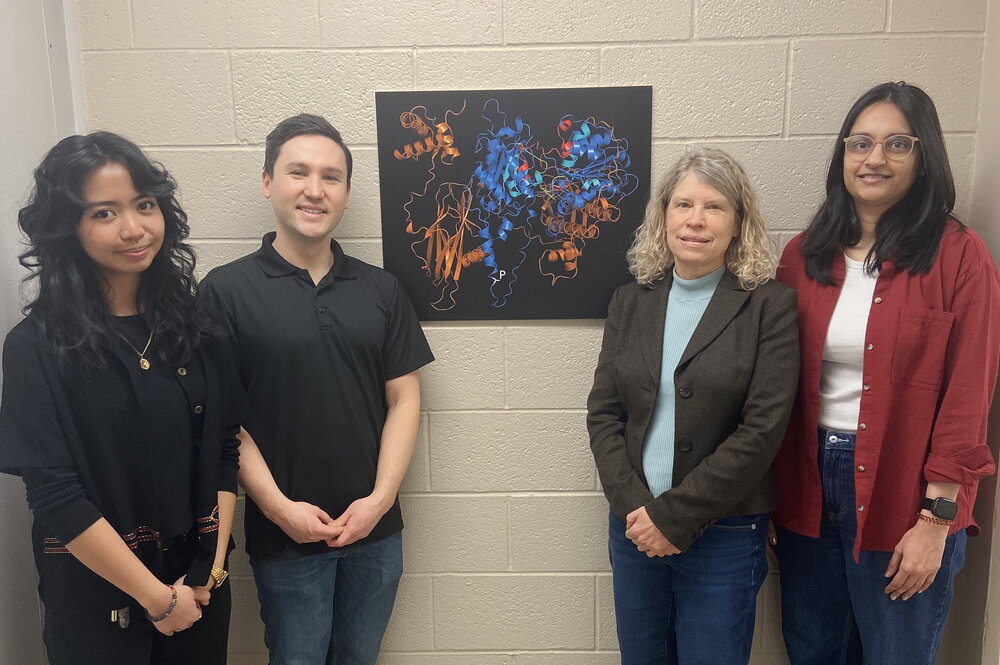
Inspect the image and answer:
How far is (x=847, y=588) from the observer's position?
1.61m

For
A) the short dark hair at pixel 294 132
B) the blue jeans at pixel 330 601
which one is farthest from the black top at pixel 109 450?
the short dark hair at pixel 294 132

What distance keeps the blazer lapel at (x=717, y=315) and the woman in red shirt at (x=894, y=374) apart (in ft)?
0.65

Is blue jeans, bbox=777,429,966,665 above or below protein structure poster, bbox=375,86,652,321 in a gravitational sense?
below

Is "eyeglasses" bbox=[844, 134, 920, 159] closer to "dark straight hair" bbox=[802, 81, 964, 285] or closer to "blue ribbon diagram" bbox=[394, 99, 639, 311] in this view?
"dark straight hair" bbox=[802, 81, 964, 285]

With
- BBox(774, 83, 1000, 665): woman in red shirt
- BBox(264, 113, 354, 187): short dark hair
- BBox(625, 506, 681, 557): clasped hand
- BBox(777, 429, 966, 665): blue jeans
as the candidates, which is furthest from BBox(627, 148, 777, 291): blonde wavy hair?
BBox(264, 113, 354, 187): short dark hair

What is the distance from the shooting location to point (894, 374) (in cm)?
145

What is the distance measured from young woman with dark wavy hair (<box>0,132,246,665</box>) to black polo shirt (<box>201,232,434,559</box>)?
6.0 inches

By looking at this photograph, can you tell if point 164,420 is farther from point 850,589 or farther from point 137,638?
point 850,589

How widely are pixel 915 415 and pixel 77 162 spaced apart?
1833mm

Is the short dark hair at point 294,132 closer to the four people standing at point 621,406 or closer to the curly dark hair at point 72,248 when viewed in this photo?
the four people standing at point 621,406

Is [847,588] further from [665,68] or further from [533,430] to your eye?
[665,68]

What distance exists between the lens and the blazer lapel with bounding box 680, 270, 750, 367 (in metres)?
1.47

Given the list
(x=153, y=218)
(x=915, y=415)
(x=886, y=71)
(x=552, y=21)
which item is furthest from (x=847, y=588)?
(x=153, y=218)

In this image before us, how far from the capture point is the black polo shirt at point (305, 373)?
154 centimetres
